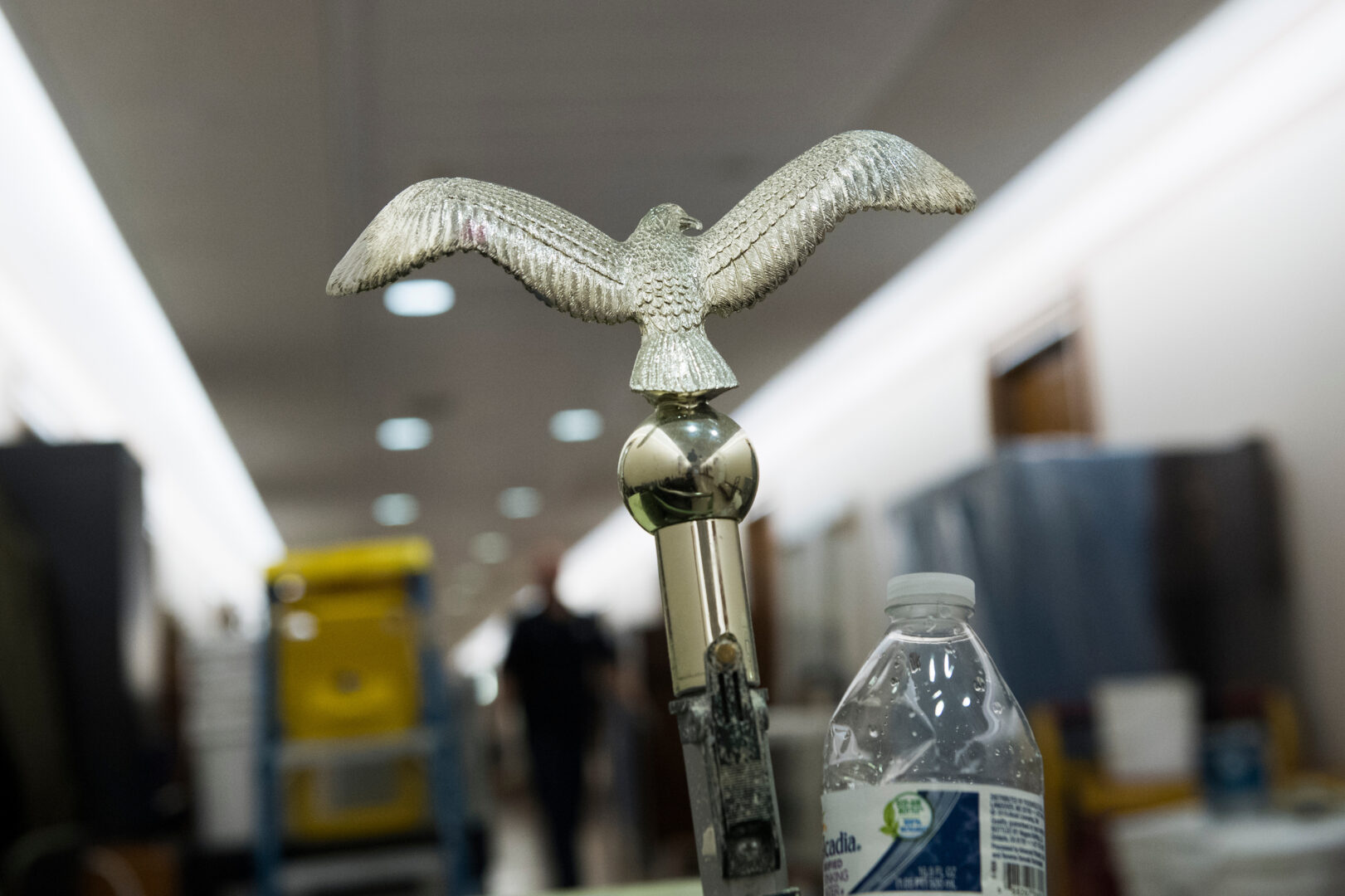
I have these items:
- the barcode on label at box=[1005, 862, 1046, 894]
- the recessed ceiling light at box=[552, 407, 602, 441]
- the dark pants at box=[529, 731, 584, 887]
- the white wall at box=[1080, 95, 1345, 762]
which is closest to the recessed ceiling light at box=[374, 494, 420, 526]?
the recessed ceiling light at box=[552, 407, 602, 441]

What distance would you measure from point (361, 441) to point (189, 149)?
206mm

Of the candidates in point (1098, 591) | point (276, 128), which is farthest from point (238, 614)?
point (276, 128)

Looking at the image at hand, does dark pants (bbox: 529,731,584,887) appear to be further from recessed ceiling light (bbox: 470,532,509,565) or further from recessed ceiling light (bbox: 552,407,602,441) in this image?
recessed ceiling light (bbox: 552,407,602,441)

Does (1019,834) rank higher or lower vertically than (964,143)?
lower

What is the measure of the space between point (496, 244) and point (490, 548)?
715 millimetres

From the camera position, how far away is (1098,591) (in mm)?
2541

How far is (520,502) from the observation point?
81 cm

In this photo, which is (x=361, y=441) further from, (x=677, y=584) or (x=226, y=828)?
(x=226, y=828)

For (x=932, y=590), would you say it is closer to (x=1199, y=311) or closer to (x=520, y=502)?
(x=520, y=502)

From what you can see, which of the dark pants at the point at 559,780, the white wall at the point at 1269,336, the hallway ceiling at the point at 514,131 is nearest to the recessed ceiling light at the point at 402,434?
the hallway ceiling at the point at 514,131

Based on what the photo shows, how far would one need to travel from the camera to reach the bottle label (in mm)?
362

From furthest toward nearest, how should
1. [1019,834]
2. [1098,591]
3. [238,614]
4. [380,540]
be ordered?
[238,614]
[1098,591]
[380,540]
[1019,834]

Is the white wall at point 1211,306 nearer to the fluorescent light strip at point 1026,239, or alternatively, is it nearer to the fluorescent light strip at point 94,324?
the fluorescent light strip at point 1026,239

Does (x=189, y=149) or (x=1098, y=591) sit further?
(x=1098, y=591)
